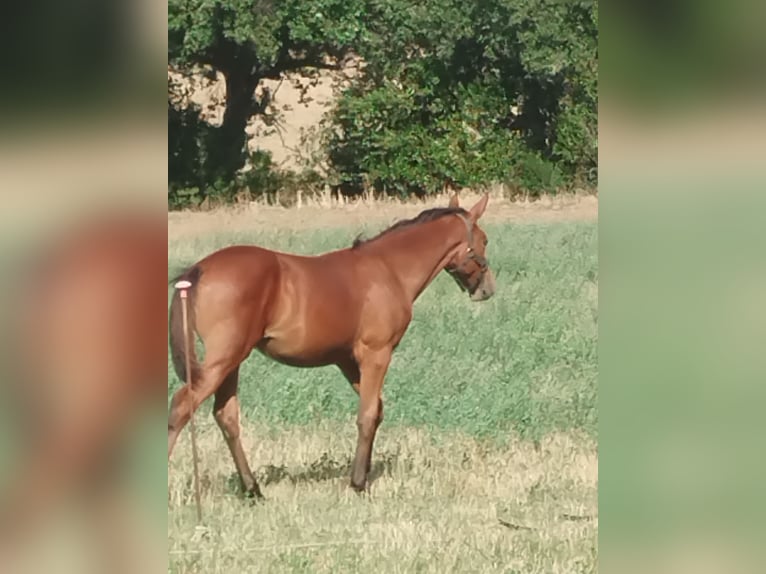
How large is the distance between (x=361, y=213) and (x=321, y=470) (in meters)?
0.77

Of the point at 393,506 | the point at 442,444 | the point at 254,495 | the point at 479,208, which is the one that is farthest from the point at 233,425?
the point at 479,208

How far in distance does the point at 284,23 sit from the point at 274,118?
0.86ft

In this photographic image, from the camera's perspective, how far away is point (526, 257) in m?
3.18

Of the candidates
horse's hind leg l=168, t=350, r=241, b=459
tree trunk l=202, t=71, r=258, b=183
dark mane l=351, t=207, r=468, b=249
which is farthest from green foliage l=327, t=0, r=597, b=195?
horse's hind leg l=168, t=350, r=241, b=459

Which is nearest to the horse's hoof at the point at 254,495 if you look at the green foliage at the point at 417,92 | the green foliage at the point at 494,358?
the green foliage at the point at 494,358

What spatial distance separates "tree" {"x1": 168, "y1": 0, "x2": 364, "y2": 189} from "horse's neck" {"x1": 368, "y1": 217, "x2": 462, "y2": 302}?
21.3 inches

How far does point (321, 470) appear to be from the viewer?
124 inches

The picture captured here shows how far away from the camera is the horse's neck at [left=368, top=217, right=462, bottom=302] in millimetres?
3223

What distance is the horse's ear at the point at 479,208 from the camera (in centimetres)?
314

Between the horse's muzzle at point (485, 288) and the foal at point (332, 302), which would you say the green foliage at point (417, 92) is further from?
the horse's muzzle at point (485, 288)

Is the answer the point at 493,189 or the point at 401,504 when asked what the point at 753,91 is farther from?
the point at 401,504

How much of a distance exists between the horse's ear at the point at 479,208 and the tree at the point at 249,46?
1.88ft

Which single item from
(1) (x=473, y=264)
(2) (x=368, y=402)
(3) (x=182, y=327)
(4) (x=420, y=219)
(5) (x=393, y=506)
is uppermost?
(4) (x=420, y=219)

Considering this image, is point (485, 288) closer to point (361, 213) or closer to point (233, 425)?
point (361, 213)
